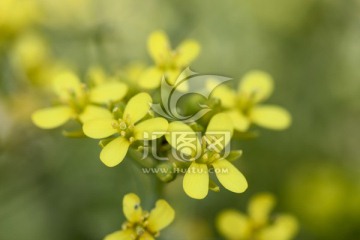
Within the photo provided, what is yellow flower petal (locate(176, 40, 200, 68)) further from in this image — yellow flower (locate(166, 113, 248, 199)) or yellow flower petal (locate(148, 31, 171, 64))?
yellow flower (locate(166, 113, 248, 199))

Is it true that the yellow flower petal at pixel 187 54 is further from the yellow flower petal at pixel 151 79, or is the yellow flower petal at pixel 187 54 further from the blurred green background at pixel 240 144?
the blurred green background at pixel 240 144

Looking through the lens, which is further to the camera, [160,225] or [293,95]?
[293,95]

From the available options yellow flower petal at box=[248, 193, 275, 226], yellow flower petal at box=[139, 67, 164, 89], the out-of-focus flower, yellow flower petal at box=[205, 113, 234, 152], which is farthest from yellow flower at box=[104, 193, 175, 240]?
the out-of-focus flower

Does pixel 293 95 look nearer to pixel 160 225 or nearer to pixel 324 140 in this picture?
pixel 324 140

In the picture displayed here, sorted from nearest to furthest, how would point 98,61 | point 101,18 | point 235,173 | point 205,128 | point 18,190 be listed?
point 235,173
point 205,128
point 18,190
point 98,61
point 101,18

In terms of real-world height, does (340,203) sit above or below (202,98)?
below

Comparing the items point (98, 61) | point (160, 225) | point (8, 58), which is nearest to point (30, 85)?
point (8, 58)

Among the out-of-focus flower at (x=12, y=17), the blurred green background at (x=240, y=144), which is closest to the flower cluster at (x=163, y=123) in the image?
the blurred green background at (x=240, y=144)
